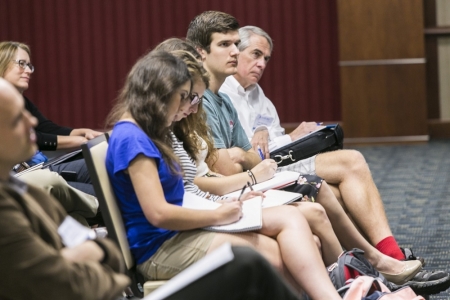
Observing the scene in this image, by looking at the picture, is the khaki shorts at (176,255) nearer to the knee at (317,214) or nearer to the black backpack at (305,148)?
the knee at (317,214)

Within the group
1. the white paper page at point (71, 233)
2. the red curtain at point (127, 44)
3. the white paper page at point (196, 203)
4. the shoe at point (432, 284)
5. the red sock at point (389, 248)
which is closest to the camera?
the white paper page at point (71, 233)

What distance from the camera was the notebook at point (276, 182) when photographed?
10.3ft

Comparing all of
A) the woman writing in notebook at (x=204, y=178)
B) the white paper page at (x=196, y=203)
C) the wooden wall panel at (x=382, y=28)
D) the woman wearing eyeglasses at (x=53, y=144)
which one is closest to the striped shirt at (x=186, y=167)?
the woman writing in notebook at (x=204, y=178)

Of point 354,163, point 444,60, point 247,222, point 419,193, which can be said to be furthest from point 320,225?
point 444,60

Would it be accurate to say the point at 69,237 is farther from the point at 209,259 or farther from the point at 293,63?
the point at 293,63

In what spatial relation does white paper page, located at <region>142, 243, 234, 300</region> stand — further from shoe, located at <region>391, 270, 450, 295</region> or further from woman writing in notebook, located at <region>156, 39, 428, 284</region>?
shoe, located at <region>391, 270, 450, 295</region>

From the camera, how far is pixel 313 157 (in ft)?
13.1

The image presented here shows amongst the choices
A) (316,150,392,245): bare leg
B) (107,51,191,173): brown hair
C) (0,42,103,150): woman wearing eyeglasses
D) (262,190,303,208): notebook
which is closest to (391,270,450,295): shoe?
(316,150,392,245): bare leg

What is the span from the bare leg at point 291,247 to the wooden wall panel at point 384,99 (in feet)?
18.4

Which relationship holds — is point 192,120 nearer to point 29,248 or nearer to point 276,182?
point 276,182

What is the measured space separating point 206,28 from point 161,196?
144 centimetres

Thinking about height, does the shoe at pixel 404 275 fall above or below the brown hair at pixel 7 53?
below

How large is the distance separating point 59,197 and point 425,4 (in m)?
6.03

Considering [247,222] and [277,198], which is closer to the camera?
[247,222]
